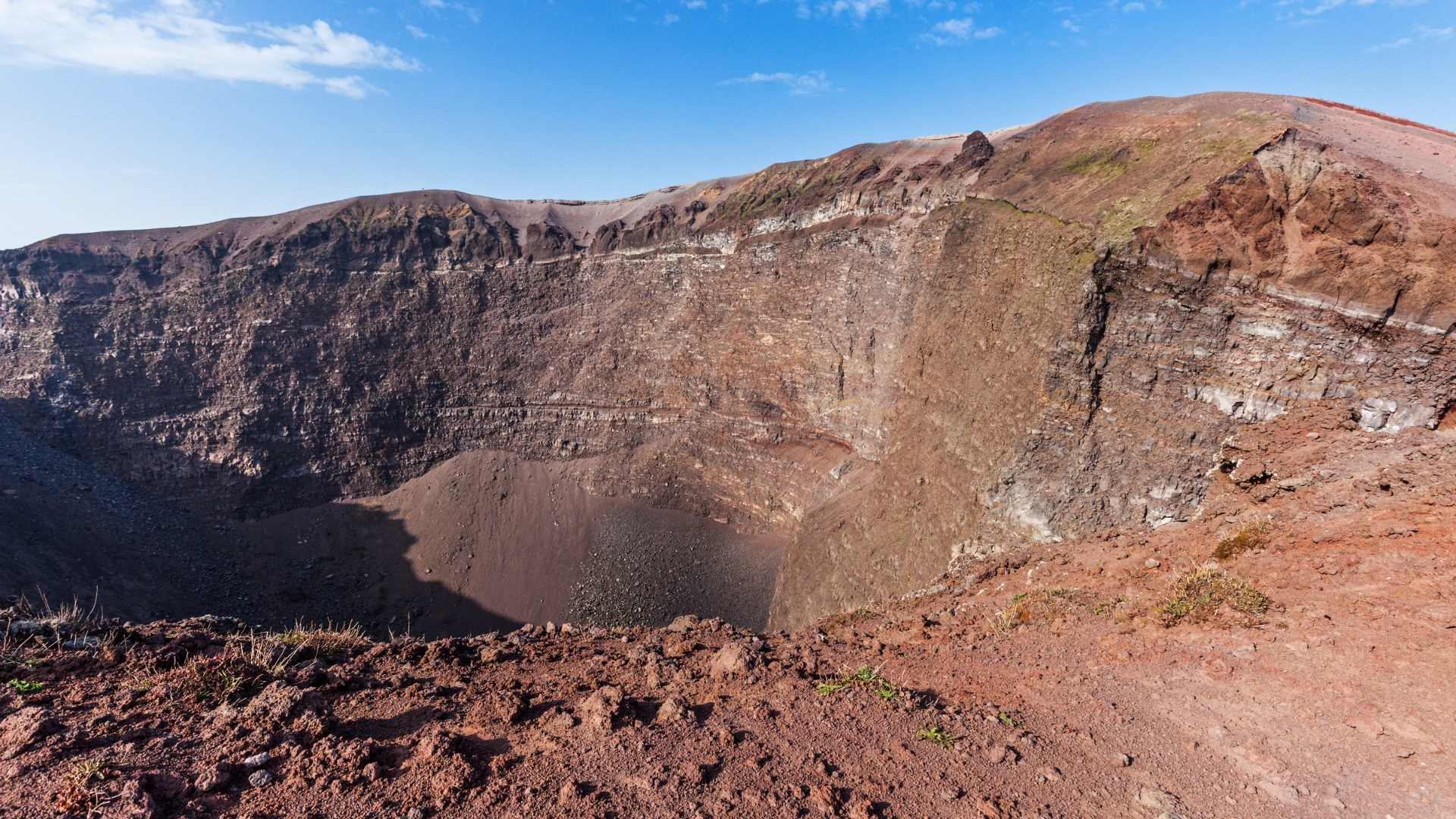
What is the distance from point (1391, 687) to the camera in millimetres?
5316

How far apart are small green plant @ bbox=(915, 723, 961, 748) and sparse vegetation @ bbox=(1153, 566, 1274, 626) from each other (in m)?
3.82

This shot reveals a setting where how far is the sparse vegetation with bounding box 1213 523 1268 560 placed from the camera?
7.94 meters

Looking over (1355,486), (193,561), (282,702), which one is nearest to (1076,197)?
(1355,486)

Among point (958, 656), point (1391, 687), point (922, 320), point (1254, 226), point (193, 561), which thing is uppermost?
point (1254, 226)

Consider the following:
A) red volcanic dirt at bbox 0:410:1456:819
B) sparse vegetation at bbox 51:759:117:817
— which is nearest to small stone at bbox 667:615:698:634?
red volcanic dirt at bbox 0:410:1456:819

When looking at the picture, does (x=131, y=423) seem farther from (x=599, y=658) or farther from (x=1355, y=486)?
(x=1355, y=486)

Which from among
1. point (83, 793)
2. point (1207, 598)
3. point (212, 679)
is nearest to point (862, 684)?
point (1207, 598)

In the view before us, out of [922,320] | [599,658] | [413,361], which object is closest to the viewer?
[599,658]

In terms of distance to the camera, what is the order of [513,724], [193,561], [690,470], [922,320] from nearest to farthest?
[513,724] → [922,320] → [193,561] → [690,470]

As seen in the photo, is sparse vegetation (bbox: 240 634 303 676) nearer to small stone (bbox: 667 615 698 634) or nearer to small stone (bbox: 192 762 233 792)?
small stone (bbox: 192 762 233 792)

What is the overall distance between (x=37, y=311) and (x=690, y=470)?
3123 cm

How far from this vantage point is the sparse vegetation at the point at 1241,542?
794 centimetres

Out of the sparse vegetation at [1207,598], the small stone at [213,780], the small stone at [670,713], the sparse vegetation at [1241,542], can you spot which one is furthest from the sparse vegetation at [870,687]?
the sparse vegetation at [1241,542]

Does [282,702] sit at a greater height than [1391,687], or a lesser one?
greater
